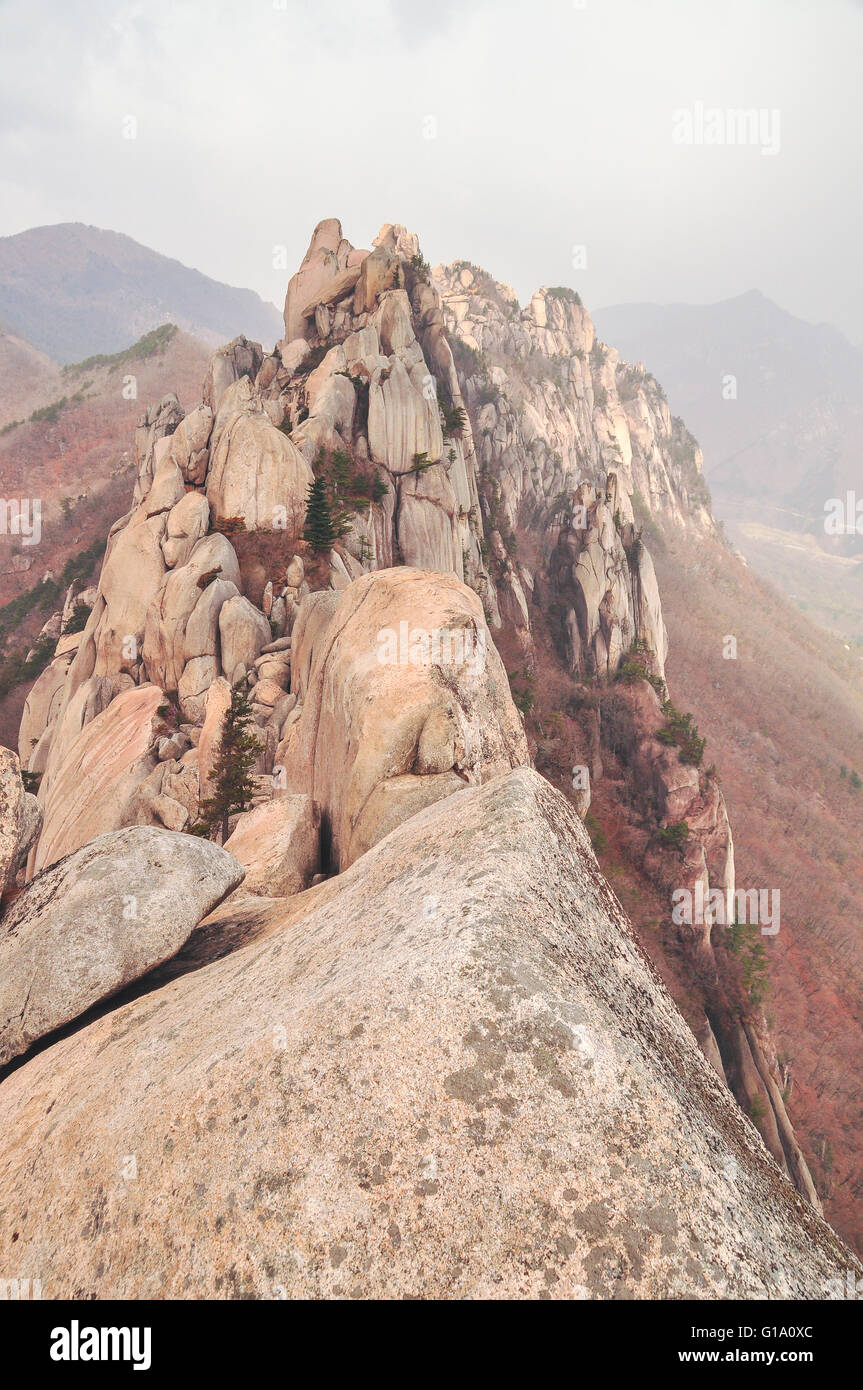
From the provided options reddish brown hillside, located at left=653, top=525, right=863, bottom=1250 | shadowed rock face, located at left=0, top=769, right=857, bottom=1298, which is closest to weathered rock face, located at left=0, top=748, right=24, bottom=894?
shadowed rock face, located at left=0, top=769, right=857, bottom=1298

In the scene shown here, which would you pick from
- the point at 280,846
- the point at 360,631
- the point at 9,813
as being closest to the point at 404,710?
the point at 360,631

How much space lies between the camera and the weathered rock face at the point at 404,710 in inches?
394

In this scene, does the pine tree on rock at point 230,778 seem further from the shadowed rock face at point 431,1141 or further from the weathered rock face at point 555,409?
the weathered rock face at point 555,409

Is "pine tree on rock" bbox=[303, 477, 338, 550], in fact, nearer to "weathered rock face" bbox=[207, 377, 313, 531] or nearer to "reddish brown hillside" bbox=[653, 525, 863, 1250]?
"weathered rock face" bbox=[207, 377, 313, 531]

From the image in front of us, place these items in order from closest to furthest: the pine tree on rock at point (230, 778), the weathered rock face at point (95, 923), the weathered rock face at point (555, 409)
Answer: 1. the weathered rock face at point (95, 923)
2. the pine tree on rock at point (230, 778)
3. the weathered rock face at point (555, 409)

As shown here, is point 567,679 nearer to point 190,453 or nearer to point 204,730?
point 190,453

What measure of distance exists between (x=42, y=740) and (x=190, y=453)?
16.1m

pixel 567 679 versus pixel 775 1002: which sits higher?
pixel 567 679

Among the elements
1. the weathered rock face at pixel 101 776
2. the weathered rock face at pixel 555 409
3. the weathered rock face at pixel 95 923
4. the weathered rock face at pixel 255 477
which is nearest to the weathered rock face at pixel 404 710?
the weathered rock face at pixel 95 923

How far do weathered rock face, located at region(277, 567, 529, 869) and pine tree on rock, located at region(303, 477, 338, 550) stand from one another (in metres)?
14.5

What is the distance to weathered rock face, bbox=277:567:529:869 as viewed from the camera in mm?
10008

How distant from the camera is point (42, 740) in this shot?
30.5m

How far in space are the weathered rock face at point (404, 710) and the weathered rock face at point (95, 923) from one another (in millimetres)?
3197
